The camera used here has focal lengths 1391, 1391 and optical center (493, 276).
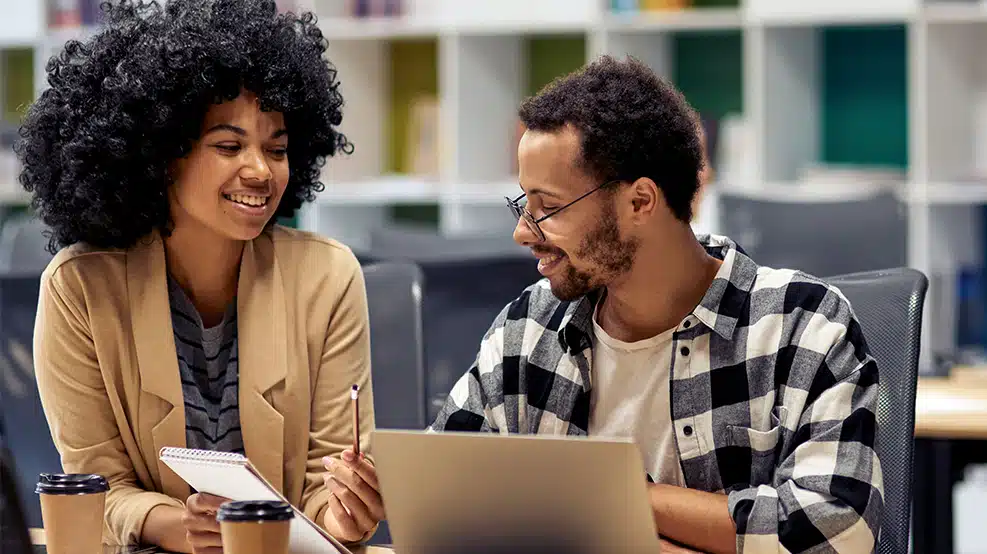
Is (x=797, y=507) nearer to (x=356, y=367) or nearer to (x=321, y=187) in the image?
(x=356, y=367)

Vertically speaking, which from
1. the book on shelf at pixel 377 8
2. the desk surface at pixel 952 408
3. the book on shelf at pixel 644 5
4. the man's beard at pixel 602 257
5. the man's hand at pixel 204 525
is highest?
the book on shelf at pixel 377 8

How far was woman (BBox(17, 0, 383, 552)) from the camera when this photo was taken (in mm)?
1924

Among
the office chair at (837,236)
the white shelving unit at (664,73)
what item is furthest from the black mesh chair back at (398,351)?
the white shelving unit at (664,73)

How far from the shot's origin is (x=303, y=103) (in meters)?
2.04

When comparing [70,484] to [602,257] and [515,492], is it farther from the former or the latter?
[602,257]

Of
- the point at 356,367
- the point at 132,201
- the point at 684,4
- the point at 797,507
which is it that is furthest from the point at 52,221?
the point at 684,4

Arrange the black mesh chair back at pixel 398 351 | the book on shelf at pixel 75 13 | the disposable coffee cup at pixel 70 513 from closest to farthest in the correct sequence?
the disposable coffee cup at pixel 70 513
the black mesh chair back at pixel 398 351
the book on shelf at pixel 75 13

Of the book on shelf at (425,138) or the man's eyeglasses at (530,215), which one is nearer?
the man's eyeglasses at (530,215)

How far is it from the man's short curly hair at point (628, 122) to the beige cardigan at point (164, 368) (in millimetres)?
512

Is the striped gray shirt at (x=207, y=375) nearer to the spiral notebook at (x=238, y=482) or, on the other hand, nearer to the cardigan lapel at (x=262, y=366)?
the cardigan lapel at (x=262, y=366)

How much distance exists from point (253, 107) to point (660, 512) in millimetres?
854

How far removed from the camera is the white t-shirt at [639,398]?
5.55ft

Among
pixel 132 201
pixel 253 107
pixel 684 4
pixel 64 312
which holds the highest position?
pixel 684 4

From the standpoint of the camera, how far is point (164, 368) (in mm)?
1912
